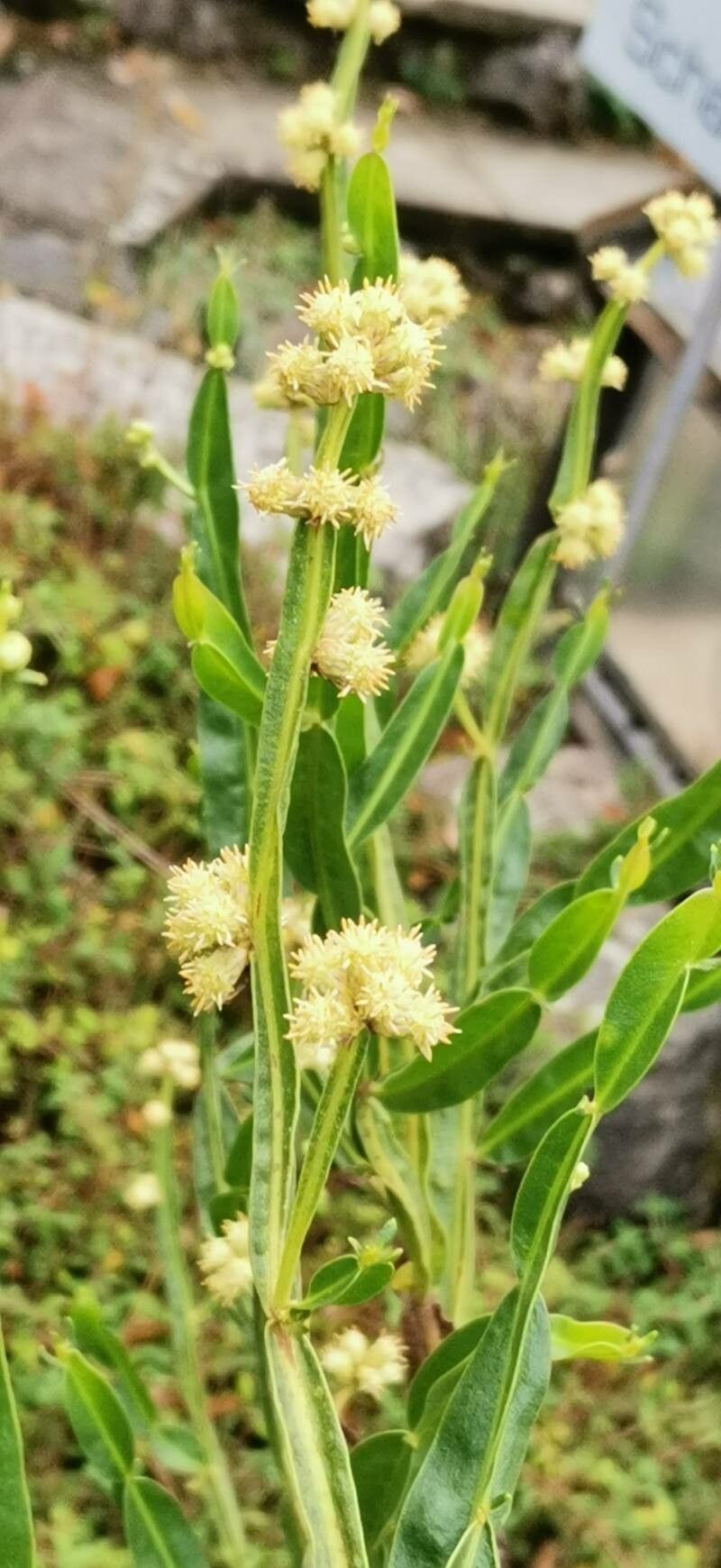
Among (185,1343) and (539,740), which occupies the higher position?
(539,740)

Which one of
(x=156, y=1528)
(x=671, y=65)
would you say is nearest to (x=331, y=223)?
(x=156, y=1528)

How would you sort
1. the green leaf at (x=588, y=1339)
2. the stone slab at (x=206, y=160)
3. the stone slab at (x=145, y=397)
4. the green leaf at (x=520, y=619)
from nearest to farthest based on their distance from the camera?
the green leaf at (x=588, y=1339) → the green leaf at (x=520, y=619) → the stone slab at (x=145, y=397) → the stone slab at (x=206, y=160)

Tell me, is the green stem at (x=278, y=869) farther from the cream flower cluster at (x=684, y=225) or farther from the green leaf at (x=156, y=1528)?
the cream flower cluster at (x=684, y=225)

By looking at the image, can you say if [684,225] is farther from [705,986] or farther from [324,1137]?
[324,1137]

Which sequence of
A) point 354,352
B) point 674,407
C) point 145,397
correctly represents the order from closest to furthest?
point 354,352
point 674,407
point 145,397

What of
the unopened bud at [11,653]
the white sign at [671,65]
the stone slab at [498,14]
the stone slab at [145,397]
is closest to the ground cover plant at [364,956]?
the unopened bud at [11,653]

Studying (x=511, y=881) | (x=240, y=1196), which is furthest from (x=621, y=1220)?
(x=240, y=1196)

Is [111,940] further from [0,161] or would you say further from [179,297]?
[0,161]
